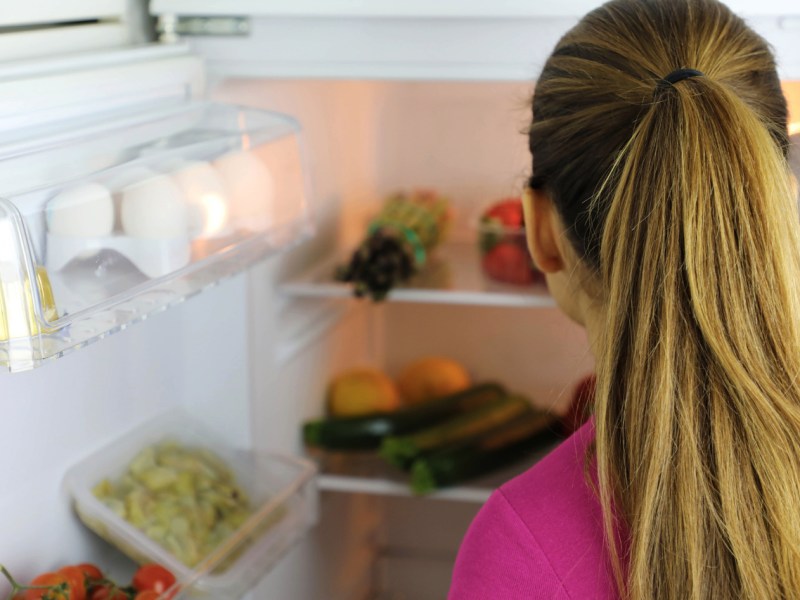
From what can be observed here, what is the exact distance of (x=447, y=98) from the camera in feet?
6.35

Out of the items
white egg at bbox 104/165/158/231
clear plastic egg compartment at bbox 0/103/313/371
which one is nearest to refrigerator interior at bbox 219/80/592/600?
clear plastic egg compartment at bbox 0/103/313/371

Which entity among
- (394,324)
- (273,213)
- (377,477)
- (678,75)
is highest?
(678,75)

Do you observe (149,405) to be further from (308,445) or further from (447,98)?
(447,98)

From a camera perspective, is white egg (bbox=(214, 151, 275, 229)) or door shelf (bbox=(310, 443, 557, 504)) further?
door shelf (bbox=(310, 443, 557, 504))

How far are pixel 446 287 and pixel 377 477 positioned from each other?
352 millimetres

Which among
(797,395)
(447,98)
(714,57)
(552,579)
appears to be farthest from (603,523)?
(447,98)

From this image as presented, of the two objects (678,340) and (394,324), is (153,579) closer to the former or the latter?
(678,340)

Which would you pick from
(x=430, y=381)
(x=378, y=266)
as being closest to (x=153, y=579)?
(x=378, y=266)

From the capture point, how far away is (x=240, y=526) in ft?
4.10

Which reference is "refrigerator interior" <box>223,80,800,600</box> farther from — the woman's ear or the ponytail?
the ponytail

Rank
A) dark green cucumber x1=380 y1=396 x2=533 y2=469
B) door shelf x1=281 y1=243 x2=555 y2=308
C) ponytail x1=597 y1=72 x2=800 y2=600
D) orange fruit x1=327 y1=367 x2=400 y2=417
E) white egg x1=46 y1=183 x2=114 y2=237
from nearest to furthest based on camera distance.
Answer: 1. ponytail x1=597 y1=72 x2=800 y2=600
2. white egg x1=46 y1=183 x2=114 y2=237
3. door shelf x1=281 y1=243 x2=555 y2=308
4. dark green cucumber x1=380 y1=396 x2=533 y2=469
5. orange fruit x1=327 y1=367 x2=400 y2=417

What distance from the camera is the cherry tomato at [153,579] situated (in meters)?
1.05

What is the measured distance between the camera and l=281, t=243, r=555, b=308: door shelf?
1.52 metres

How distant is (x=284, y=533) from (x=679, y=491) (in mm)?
709
